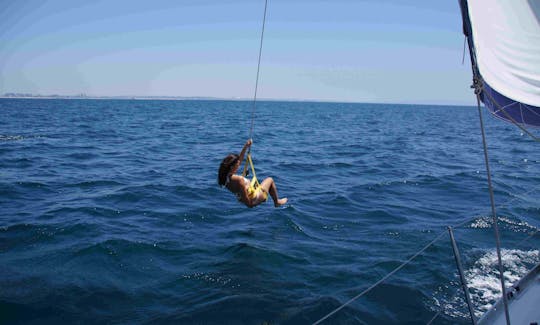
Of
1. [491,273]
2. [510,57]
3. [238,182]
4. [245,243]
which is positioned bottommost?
[245,243]

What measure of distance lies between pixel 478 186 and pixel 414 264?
8369mm

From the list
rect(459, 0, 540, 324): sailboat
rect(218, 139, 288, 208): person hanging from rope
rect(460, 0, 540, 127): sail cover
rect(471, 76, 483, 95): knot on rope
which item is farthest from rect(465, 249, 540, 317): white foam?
rect(218, 139, 288, 208): person hanging from rope

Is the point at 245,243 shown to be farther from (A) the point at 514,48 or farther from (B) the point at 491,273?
(A) the point at 514,48

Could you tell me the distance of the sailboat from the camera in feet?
15.6

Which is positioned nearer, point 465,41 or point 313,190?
point 465,41

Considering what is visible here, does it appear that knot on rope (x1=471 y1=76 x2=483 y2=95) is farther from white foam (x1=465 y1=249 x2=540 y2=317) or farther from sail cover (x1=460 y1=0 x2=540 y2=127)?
white foam (x1=465 y1=249 x2=540 y2=317)

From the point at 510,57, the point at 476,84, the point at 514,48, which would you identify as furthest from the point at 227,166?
the point at 514,48

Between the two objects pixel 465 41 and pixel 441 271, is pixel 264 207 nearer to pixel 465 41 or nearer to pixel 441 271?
pixel 441 271

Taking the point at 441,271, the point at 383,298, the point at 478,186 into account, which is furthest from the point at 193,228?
the point at 478,186

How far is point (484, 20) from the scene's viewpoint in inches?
198

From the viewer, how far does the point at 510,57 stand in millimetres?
5395

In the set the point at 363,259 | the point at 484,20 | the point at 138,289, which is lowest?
the point at 138,289

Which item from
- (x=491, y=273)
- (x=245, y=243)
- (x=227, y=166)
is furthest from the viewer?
(x=245, y=243)

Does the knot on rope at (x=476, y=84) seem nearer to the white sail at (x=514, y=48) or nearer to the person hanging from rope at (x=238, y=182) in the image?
the white sail at (x=514, y=48)
